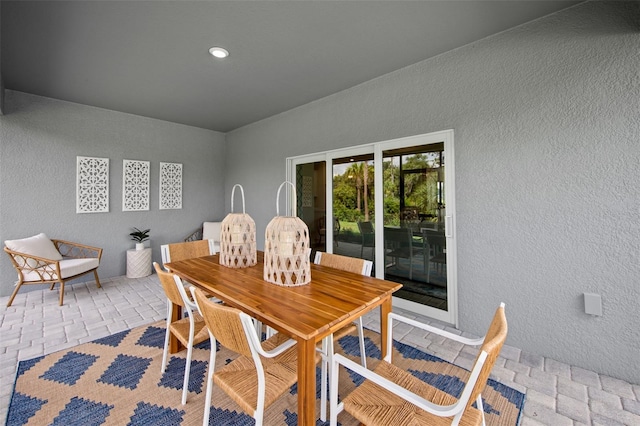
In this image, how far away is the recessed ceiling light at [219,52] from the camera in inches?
104

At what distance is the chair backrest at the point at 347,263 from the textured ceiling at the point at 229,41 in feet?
6.43

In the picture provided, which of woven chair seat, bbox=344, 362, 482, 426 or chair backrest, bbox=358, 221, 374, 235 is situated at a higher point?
chair backrest, bbox=358, 221, 374, 235

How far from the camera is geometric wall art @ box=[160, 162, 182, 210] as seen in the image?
507 centimetres

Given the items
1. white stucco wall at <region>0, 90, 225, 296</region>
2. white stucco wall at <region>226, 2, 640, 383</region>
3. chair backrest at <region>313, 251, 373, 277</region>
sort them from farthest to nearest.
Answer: white stucco wall at <region>0, 90, 225, 296</region> < chair backrest at <region>313, 251, 373, 277</region> < white stucco wall at <region>226, 2, 640, 383</region>

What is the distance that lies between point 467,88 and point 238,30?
2.18 meters

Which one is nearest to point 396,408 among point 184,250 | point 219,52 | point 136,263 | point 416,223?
point 416,223

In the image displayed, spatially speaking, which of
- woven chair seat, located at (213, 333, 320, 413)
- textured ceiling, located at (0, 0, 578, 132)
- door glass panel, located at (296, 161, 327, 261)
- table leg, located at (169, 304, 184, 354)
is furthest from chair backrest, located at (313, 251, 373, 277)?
textured ceiling, located at (0, 0, 578, 132)

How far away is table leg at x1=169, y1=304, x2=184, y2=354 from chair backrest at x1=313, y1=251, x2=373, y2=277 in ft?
3.90

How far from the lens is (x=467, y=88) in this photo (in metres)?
2.62

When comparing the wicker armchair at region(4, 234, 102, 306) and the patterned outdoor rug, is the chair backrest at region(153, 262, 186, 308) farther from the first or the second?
the wicker armchair at region(4, 234, 102, 306)

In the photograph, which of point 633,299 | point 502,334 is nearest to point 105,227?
point 502,334

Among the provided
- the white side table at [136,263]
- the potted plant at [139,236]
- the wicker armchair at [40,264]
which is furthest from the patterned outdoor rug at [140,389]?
the potted plant at [139,236]

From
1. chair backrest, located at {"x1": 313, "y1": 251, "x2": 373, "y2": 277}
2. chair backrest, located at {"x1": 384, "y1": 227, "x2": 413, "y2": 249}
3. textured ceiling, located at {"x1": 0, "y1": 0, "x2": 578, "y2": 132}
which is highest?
textured ceiling, located at {"x1": 0, "y1": 0, "x2": 578, "y2": 132}

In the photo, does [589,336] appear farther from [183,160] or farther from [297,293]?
[183,160]
